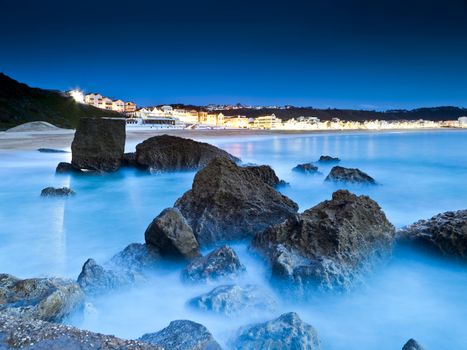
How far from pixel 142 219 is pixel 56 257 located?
2733 mm

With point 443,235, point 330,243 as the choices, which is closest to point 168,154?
point 330,243

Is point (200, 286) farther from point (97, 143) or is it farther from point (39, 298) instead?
point (97, 143)

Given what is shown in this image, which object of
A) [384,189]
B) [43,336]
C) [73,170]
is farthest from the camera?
[73,170]

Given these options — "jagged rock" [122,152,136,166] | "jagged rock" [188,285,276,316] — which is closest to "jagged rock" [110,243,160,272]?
"jagged rock" [188,285,276,316]

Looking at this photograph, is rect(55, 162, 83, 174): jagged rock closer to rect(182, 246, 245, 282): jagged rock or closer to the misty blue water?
the misty blue water

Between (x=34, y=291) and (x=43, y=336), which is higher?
(x=43, y=336)

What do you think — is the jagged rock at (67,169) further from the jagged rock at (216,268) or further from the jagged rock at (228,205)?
the jagged rock at (216,268)

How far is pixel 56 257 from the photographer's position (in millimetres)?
6191

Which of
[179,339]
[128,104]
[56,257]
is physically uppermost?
[128,104]

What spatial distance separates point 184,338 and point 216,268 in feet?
5.93

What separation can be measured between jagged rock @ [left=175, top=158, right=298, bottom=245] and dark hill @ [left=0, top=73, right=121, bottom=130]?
178ft

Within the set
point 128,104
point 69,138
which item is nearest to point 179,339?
point 69,138

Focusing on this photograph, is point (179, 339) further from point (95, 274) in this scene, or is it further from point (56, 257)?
point (56, 257)

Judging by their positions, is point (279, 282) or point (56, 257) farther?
point (56, 257)
